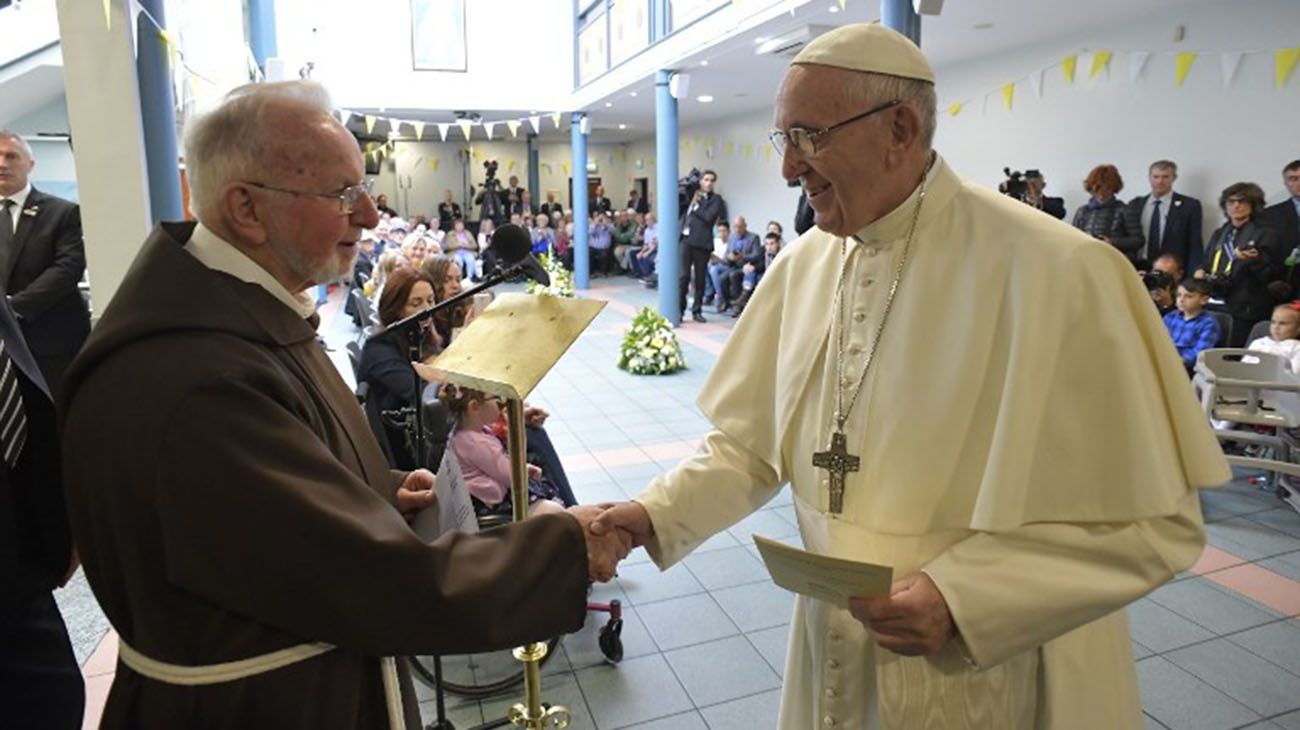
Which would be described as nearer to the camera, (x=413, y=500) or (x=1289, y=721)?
(x=413, y=500)

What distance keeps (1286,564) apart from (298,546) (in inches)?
188

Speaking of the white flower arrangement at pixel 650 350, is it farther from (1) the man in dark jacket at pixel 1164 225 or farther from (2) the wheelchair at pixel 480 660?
(2) the wheelchair at pixel 480 660

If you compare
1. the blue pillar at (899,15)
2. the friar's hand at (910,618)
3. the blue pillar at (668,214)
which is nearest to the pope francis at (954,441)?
the friar's hand at (910,618)

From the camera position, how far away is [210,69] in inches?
317

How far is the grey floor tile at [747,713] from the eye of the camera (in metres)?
2.82

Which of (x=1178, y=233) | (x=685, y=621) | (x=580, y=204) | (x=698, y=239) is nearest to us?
(x=685, y=621)

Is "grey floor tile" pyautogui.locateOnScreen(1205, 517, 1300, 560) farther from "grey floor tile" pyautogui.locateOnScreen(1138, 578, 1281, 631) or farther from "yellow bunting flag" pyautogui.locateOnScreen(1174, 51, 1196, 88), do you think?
"yellow bunting flag" pyautogui.locateOnScreen(1174, 51, 1196, 88)

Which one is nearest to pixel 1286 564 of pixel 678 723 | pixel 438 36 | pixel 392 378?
pixel 678 723

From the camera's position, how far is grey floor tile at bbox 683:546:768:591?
13.0 feet

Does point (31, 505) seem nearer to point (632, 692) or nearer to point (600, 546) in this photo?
point (600, 546)

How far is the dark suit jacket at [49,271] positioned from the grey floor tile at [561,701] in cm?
345

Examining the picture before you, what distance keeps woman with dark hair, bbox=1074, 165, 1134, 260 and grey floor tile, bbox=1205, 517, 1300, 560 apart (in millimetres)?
3573

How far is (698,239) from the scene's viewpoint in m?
12.3

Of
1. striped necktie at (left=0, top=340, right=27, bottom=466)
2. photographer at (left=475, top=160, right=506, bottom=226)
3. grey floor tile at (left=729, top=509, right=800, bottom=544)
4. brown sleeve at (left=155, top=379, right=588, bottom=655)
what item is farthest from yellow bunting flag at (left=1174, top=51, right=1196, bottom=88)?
photographer at (left=475, top=160, right=506, bottom=226)
